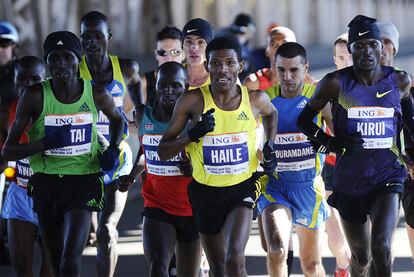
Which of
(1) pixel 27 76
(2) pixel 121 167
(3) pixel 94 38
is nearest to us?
(1) pixel 27 76

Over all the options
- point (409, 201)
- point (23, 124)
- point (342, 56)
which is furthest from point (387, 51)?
point (23, 124)

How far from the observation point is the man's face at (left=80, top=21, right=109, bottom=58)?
9.45 meters

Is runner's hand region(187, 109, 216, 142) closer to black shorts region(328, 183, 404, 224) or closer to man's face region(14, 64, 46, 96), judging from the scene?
black shorts region(328, 183, 404, 224)

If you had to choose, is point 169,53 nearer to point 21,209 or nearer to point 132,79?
point 132,79

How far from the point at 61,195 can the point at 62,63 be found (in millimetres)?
881

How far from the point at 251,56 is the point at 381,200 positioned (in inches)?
407

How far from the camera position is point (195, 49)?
9.90 m

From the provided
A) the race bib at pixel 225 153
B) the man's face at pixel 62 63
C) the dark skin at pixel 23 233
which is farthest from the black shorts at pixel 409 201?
the man's face at pixel 62 63

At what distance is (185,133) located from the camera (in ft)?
27.1

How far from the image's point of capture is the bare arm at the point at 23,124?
8320 millimetres

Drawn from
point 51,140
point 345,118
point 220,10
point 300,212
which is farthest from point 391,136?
point 220,10

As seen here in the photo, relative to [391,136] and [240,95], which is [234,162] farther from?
[391,136]

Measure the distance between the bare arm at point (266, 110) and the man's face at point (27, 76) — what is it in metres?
1.71

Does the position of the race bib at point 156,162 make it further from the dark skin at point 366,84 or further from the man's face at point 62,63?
the dark skin at point 366,84
